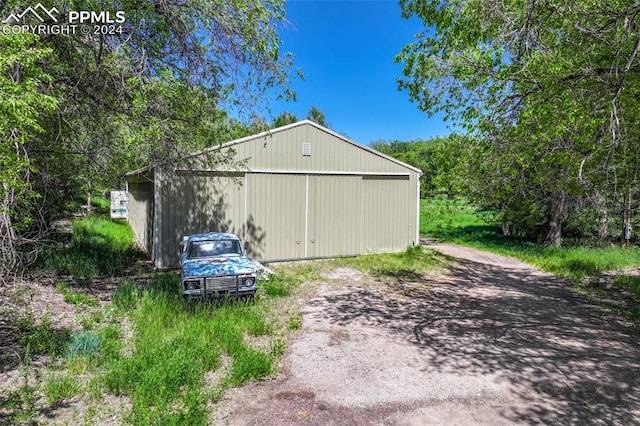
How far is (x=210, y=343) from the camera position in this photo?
17.9 feet

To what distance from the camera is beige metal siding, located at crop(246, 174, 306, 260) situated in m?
12.4

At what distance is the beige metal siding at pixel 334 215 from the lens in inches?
521

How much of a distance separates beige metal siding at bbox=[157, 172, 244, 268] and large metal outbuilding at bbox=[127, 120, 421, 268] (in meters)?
0.03

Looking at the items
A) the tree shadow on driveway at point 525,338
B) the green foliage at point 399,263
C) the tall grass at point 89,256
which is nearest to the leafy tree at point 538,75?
the tree shadow on driveway at point 525,338

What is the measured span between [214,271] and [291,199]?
19.1 ft

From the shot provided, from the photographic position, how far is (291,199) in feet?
42.3

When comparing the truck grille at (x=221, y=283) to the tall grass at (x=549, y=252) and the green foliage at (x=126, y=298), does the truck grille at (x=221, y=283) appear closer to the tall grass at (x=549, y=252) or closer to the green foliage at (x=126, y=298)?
the green foliage at (x=126, y=298)

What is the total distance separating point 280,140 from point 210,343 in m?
8.36

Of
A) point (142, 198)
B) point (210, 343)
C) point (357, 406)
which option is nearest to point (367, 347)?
point (357, 406)

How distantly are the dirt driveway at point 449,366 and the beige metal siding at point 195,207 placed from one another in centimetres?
476

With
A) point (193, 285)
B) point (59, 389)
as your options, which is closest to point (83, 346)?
point (59, 389)

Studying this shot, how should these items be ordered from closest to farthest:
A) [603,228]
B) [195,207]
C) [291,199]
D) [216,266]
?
[216,266] < [195,207] < [291,199] < [603,228]

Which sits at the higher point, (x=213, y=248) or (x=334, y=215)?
(x=334, y=215)

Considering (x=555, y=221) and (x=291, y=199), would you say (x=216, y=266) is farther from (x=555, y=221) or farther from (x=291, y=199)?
(x=555, y=221)
